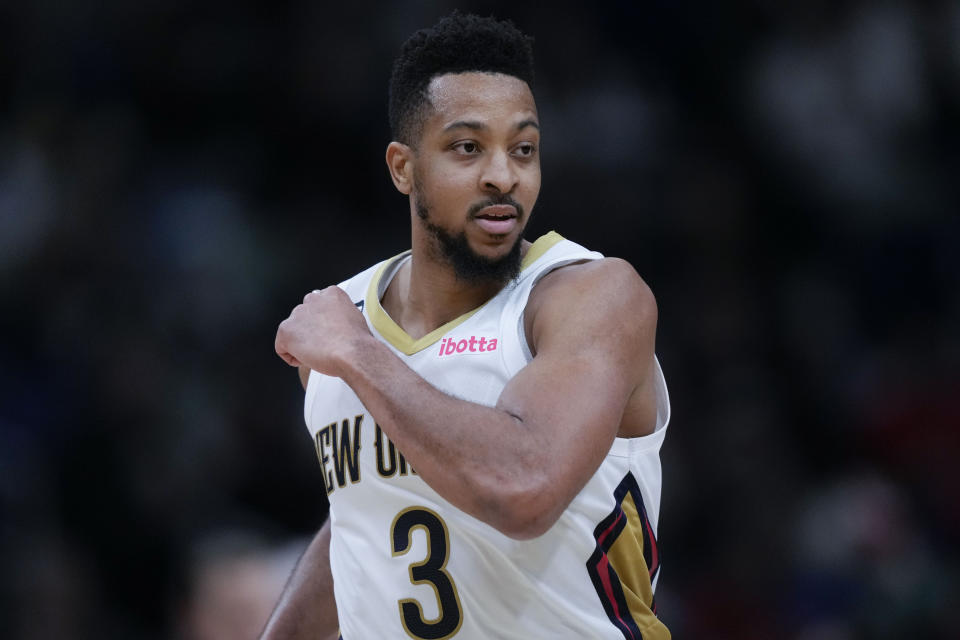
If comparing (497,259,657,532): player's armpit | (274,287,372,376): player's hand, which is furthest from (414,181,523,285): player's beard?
(274,287,372,376): player's hand

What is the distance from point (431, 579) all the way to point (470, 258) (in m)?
1.02

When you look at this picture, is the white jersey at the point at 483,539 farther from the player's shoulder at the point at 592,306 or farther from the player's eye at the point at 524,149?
the player's eye at the point at 524,149

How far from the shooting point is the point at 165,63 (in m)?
10.8

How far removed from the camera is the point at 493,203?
159 inches

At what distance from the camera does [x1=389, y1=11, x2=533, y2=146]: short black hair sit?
13.5 feet

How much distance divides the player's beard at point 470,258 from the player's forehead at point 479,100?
0.84ft

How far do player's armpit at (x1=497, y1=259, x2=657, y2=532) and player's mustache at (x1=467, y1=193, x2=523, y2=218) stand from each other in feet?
0.83

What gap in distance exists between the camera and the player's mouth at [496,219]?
405 centimetres

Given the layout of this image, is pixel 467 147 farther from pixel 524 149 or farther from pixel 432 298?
pixel 432 298

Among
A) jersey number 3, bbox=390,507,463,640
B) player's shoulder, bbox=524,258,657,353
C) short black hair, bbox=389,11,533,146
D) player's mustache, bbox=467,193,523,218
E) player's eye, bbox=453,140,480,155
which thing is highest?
short black hair, bbox=389,11,533,146

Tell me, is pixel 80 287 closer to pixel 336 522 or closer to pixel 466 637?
pixel 336 522

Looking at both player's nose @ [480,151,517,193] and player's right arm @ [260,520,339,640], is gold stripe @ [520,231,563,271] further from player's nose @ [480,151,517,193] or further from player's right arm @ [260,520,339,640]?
player's right arm @ [260,520,339,640]

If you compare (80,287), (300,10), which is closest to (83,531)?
(80,287)

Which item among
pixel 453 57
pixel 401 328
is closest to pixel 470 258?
pixel 401 328
